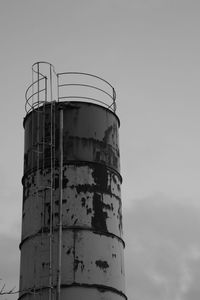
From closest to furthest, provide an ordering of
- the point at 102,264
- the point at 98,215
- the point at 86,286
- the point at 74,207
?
the point at 86,286 → the point at 102,264 → the point at 74,207 → the point at 98,215

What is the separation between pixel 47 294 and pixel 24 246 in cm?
189

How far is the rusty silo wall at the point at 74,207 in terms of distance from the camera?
1714cm

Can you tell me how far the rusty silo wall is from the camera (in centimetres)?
1714

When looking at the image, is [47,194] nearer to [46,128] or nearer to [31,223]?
[31,223]

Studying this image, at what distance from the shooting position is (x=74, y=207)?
17797mm

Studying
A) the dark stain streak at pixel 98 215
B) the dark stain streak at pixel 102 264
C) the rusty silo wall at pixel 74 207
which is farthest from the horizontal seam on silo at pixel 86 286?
the dark stain streak at pixel 98 215

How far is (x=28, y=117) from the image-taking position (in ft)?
65.3

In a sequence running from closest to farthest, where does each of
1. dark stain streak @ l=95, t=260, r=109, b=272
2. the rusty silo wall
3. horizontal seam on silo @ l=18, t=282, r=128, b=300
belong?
horizontal seam on silo @ l=18, t=282, r=128, b=300 → the rusty silo wall → dark stain streak @ l=95, t=260, r=109, b=272

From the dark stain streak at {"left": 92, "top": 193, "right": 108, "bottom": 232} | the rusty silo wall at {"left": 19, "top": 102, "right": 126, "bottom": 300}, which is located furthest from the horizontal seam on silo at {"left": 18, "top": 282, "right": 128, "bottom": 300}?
the dark stain streak at {"left": 92, "top": 193, "right": 108, "bottom": 232}

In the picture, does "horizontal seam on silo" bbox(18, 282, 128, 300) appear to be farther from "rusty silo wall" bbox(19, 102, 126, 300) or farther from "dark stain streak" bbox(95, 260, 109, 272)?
"dark stain streak" bbox(95, 260, 109, 272)

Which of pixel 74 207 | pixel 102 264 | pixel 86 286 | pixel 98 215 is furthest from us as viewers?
pixel 98 215

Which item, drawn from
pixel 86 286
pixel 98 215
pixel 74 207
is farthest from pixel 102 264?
pixel 74 207

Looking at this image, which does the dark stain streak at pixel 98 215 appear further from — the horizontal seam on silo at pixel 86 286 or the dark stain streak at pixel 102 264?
the horizontal seam on silo at pixel 86 286

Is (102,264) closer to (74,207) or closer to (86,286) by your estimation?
(86,286)
